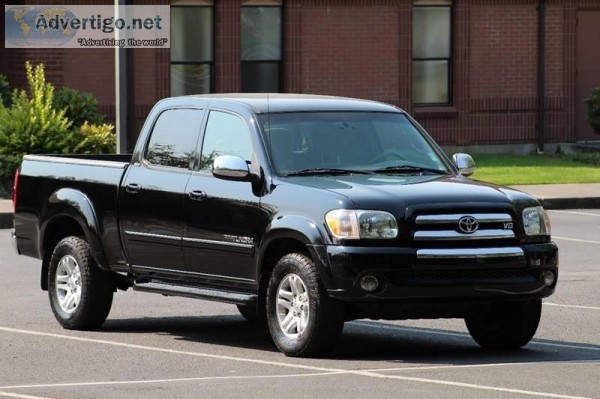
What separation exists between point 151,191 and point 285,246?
1.41m

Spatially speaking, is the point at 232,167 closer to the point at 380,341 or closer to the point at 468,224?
the point at 468,224

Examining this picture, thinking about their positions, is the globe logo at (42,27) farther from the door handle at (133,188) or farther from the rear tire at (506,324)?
the rear tire at (506,324)

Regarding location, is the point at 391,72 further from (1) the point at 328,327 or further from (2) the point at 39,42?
(1) the point at 328,327

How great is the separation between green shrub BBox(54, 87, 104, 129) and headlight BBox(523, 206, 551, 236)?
50.1 feet

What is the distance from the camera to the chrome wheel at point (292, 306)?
10492 millimetres

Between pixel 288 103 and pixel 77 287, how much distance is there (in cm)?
219

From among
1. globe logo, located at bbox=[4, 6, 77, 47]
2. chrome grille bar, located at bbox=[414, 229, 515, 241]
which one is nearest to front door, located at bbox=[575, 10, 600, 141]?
globe logo, located at bbox=[4, 6, 77, 47]

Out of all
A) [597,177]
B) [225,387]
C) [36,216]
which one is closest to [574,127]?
[597,177]

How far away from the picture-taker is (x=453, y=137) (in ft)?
101

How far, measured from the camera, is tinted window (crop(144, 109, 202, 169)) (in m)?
11.8

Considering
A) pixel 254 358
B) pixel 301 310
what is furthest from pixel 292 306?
pixel 254 358

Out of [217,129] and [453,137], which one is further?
[453,137]

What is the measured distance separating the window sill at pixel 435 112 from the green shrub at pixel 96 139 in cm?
773

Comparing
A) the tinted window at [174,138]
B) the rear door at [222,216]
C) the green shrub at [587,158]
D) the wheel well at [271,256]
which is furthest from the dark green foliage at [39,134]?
the wheel well at [271,256]
